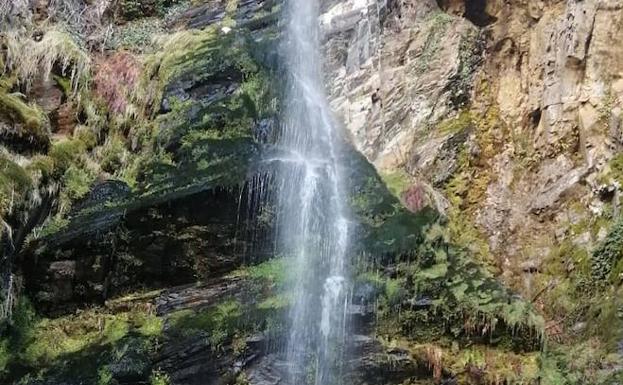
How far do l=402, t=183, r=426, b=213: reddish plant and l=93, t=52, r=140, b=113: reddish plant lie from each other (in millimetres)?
6014

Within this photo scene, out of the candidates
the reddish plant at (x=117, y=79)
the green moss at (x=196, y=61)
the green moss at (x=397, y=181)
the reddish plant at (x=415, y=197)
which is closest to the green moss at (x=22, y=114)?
the reddish plant at (x=117, y=79)

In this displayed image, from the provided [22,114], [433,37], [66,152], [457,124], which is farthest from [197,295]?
[433,37]

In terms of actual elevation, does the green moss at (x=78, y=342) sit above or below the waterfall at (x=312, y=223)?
below

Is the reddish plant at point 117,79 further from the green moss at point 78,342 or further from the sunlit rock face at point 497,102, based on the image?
the green moss at point 78,342

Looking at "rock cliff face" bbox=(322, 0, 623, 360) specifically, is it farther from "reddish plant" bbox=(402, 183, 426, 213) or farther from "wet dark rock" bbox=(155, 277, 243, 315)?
"wet dark rock" bbox=(155, 277, 243, 315)

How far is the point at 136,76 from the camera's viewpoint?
50.0 ft

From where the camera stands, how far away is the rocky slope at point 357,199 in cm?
1011

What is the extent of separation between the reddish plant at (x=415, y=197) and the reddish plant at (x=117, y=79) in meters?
6.01

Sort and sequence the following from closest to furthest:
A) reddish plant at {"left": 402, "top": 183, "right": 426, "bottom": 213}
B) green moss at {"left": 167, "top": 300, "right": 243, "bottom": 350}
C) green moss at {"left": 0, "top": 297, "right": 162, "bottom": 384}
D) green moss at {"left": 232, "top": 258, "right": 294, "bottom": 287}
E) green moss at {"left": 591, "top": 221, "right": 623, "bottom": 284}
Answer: green moss at {"left": 0, "top": 297, "right": 162, "bottom": 384}
green moss at {"left": 167, "top": 300, "right": 243, "bottom": 350}
green moss at {"left": 591, "top": 221, "right": 623, "bottom": 284}
green moss at {"left": 232, "top": 258, "right": 294, "bottom": 287}
reddish plant at {"left": 402, "top": 183, "right": 426, "bottom": 213}

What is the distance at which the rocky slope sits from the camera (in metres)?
10.1

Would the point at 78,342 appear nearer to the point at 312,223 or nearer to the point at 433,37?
the point at 312,223

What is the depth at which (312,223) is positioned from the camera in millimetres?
11969

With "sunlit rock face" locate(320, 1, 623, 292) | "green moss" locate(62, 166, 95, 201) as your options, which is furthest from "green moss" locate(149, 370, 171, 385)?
"sunlit rock face" locate(320, 1, 623, 292)

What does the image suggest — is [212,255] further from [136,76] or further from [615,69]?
[615,69]
